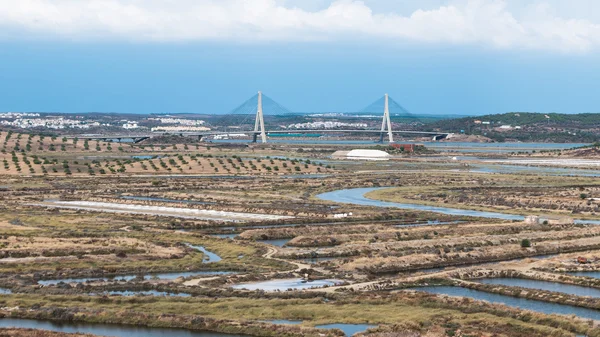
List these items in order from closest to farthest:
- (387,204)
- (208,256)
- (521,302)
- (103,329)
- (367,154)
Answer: (103,329)
(521,302)
(208,256)
(387,204)
(367,154)

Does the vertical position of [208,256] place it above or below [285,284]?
below

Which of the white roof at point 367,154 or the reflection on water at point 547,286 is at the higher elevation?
the reflection on water at point 547,286

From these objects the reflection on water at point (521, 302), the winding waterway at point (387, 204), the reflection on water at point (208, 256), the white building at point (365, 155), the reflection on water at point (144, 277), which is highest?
the reflection on water at point (144, 277)

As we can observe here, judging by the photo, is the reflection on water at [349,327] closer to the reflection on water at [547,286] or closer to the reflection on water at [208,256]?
the reflection on water at [547,286]

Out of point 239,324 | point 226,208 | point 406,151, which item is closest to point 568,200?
point 226,208

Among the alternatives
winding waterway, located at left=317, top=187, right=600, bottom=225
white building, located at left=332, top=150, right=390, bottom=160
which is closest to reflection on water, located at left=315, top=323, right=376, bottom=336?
winding waterway, located at left=317, top=187, right=600, bottom=225

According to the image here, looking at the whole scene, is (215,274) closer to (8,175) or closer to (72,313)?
(72,313)

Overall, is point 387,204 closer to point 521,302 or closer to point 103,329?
point 521,302

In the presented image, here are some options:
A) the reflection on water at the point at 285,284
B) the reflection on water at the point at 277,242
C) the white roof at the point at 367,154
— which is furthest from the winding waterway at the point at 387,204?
the white roof at the point at 367,154

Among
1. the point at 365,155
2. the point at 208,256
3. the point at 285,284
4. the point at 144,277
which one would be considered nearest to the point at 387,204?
the point at 208,256

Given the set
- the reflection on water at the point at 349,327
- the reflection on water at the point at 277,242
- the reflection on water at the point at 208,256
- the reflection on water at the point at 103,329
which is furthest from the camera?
the reflection on water at the point at 277,242

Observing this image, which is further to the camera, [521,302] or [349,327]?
[521,302]
